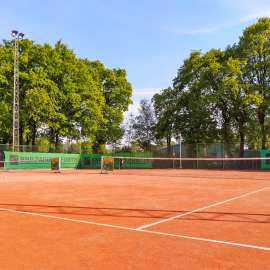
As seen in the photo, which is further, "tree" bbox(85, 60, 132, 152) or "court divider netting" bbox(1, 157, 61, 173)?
"tree" bbox(85, 60, 132, 152)

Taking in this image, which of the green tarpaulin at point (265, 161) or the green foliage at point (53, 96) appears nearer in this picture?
the green tarpaulin at point (265, 161)

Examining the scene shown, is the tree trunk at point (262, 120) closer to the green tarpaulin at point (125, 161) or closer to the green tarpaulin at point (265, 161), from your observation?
the green tarpaulin at point (265, 161)

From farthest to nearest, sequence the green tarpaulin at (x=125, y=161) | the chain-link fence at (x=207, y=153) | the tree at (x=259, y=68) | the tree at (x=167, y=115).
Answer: the tree at (x=167, y=115)
the green tarpaulin at (x=125, y=161)
the tree at (x=259, y=68)
the chain-link fence at (x=207, y=153)

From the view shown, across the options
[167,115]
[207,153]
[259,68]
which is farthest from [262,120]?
[167,115]

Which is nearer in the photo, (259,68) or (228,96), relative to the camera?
(228,96)

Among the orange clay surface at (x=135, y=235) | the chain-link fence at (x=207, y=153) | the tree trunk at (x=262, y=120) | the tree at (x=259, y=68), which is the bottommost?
the orange clay surface at (x=135, y=235)

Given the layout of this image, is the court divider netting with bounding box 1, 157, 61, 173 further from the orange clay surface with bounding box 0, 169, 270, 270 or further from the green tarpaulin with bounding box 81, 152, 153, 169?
the orange clay surface with bounding box 0, 169, 270, 270

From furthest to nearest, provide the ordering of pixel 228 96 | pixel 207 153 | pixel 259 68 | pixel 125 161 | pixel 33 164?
pixel 125 161 < pixel 259 68 < pixel 228 96 < pixel 207 153 < pixel 33 164

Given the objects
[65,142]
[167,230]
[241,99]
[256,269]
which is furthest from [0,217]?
[65,142]

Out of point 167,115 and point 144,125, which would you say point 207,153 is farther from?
point 144,125

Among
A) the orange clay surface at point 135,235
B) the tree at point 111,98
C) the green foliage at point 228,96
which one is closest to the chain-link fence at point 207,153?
the green foliage at point 228,96

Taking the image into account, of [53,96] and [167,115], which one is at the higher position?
[53,96]

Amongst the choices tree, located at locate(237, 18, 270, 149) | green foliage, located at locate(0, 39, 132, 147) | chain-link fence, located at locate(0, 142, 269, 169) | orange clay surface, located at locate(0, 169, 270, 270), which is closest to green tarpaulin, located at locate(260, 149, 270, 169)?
chain-link fence, located at locate(0, 142, 269, 169)

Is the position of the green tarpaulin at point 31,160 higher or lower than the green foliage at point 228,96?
lower
